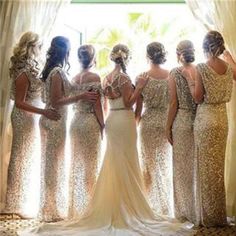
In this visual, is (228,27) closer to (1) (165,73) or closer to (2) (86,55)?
(1) (165,73)

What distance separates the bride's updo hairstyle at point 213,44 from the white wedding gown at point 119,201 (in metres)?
0.88

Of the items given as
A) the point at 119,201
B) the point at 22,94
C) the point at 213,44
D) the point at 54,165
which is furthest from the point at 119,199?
the point at 213,44

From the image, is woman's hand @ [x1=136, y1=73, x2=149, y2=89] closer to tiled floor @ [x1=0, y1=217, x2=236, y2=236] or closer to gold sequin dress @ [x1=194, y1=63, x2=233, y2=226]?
gold sequin dress @ [x1=194, y1=63, x2=233, y2=226]

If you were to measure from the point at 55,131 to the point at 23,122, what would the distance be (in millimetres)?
391

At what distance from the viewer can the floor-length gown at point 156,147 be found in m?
4.33

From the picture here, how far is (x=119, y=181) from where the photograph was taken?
4160 mm

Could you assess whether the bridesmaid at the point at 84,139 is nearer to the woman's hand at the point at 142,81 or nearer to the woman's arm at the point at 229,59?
the woman's hand at the point at 142,81

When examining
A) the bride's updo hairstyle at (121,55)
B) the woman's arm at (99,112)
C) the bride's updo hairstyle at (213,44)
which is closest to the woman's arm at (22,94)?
the woman's arm at (99,112)

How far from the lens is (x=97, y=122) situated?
14.2ft

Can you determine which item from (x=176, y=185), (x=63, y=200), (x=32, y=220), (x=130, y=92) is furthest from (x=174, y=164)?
(x=32, y=220)

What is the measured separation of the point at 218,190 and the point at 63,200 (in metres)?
1.40

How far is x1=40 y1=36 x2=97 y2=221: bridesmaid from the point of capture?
13.9ft

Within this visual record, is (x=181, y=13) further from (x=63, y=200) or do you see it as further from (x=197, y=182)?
(x=63, y=200)

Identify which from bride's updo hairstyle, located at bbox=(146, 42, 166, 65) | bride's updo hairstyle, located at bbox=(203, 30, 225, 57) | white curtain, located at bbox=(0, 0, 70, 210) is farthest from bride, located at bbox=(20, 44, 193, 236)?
white curtain, located at bbox=(0, 0, 70, 210)
